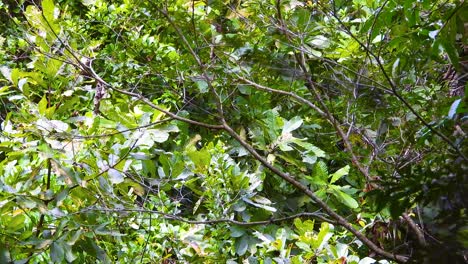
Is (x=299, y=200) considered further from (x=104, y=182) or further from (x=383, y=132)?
(x=104, y=182)

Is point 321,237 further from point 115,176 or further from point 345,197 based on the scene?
point 115,176

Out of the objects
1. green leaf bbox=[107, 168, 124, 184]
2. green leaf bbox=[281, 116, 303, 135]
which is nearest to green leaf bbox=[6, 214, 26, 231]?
green leaf bbox=[107, 168, 124, 184]

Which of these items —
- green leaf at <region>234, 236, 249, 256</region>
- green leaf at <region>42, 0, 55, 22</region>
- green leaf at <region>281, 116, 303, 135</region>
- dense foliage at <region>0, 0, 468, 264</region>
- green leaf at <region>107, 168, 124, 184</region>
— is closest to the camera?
dense foliage at <region>0, 0, 468, 264</region>

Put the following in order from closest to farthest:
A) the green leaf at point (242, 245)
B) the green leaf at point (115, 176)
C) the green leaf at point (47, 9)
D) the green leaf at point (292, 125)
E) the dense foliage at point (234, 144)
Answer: the dense foliage at point (234, 144) → the green leaf at point (115, 176) → the green leaf at point (47, 9) → the green leaf at point (242, 245) → the green leaf at point (292, 125)

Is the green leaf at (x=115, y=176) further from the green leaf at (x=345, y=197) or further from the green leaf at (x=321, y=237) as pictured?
the green leaf at (x=345, y=197)

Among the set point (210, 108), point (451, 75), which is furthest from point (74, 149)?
point (451, 75)

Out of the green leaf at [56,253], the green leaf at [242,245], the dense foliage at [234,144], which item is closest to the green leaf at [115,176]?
the dense foliage at [234,144]

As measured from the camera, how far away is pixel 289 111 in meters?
3.04

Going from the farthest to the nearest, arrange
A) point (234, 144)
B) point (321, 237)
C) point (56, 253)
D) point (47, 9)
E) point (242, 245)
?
point (234, 144) < point (242, 245) < point (47, 9) < point (321, 237) < point (56, 253)

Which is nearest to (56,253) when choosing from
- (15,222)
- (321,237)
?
(15,222)

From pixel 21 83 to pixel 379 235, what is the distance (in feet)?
4.64

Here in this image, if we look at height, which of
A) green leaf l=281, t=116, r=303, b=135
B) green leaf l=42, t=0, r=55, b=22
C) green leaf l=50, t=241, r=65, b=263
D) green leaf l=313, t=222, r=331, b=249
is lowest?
green leaf l=50, t=241, r=65, b=263

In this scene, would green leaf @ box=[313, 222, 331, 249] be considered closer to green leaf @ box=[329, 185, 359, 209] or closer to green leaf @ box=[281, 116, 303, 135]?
green leaf @ box=[329, 185, 359, 209]

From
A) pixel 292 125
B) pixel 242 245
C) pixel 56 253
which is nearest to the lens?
pixel 56 253
